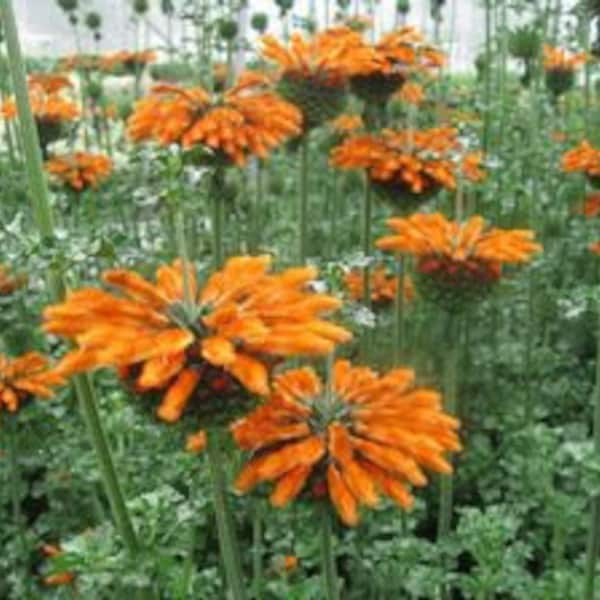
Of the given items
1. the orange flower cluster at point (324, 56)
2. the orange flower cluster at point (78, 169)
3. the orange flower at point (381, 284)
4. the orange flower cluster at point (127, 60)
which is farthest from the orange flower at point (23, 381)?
the orange flower cluster at point (127, 60)

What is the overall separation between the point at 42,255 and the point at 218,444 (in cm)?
31

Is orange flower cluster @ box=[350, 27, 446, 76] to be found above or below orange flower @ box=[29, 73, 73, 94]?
above

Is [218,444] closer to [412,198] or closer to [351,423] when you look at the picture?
[351,423]

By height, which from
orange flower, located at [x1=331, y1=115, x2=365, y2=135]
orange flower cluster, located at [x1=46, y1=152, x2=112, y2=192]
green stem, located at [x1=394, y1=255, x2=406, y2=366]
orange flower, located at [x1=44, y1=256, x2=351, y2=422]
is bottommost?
green stem, located at [x1=394, y1=255, x2=406, y2=366]

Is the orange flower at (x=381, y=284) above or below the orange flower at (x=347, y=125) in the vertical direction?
below

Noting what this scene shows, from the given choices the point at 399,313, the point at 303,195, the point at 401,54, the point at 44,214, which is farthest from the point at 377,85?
the point at 44,214

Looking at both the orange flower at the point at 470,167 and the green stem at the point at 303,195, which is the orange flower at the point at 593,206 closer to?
the orange flower at the point at 470,167

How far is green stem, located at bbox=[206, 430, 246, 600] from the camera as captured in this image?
1493mm

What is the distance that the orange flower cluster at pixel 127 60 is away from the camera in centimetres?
538

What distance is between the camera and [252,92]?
2.88m

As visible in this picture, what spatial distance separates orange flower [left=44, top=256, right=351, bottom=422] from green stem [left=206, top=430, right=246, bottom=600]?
130 millimetres

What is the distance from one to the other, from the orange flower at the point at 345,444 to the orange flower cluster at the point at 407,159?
1177mm

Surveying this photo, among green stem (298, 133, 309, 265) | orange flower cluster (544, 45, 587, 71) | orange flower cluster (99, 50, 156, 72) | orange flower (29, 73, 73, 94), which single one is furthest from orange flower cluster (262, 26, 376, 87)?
orange flower cluster (99, 50, 156, 72)

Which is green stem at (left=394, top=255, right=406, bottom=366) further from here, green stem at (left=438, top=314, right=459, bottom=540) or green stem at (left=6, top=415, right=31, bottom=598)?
green stem at (left=6, top=415, right=31, bottom=598)
